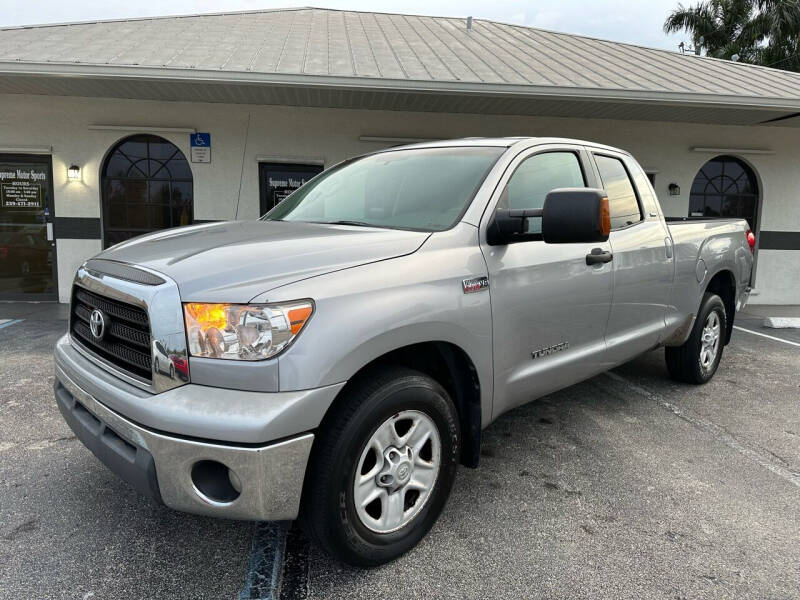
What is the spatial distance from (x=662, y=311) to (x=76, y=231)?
335 inches

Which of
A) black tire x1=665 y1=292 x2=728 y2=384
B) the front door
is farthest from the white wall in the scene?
the front door

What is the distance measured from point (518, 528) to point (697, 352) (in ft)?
9.22

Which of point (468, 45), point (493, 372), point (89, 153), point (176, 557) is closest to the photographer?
point (176, 557)

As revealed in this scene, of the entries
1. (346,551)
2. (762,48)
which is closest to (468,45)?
(346,551)

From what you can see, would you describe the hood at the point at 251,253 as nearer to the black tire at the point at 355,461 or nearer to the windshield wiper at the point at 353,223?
the windshield wiper at the point at 353,223

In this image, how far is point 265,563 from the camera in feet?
7.35

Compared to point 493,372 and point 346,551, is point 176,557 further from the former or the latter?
point 493,372

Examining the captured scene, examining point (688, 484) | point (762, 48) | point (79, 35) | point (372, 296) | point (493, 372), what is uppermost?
point (762, 48)

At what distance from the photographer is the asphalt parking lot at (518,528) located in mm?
2131

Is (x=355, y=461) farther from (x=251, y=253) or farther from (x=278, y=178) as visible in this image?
(x=278, y=178)

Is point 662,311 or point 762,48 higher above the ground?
point 762,48

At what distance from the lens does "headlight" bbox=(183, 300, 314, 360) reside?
184 centimetres

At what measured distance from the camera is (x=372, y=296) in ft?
6.78

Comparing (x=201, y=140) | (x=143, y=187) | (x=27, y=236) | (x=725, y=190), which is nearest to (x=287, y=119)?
(x=201, y=140)
